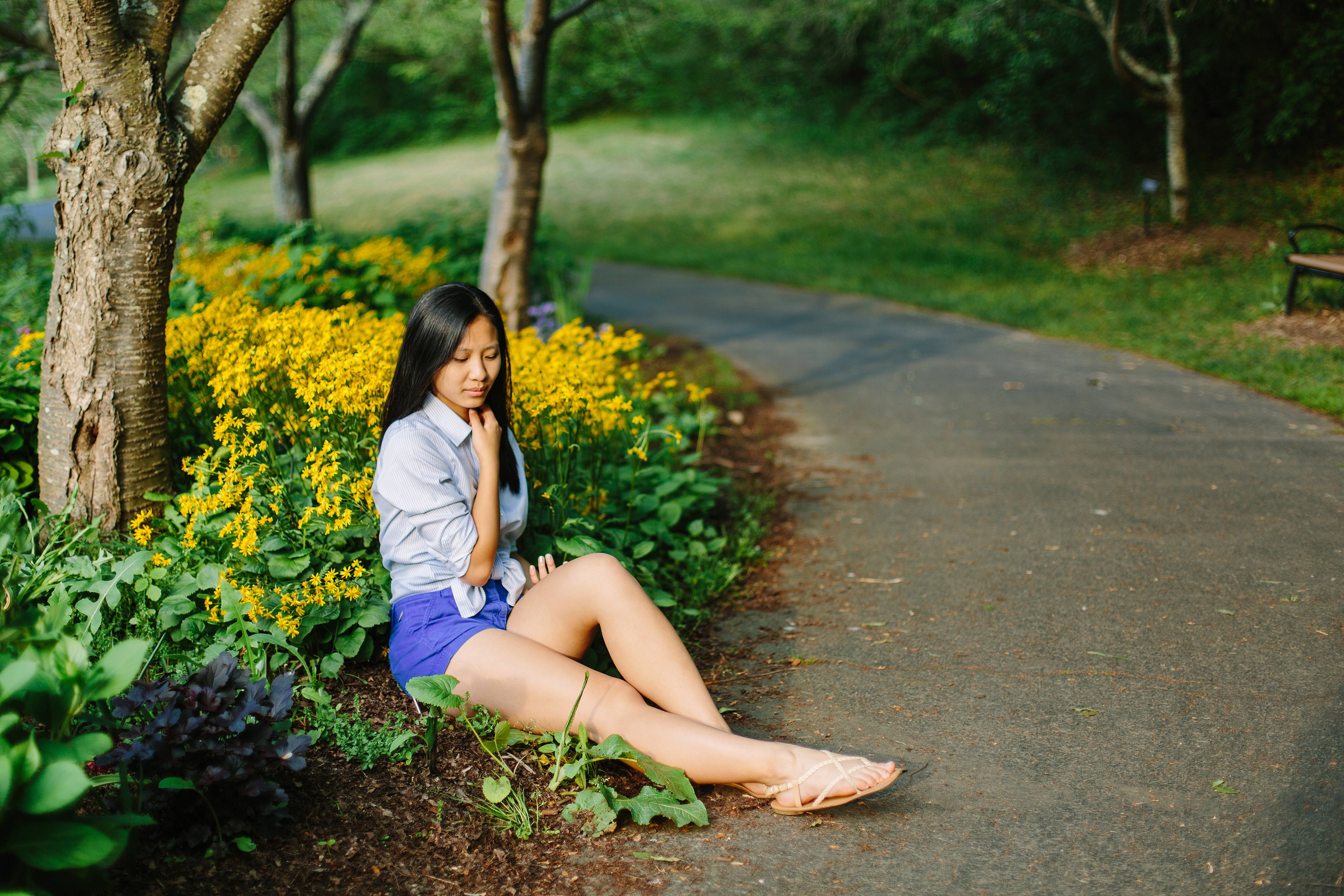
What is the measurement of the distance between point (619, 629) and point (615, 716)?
25 centimetres

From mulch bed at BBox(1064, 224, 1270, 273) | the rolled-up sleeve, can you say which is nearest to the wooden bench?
mulch bed at BBox(1064, 224, 1270, 273)

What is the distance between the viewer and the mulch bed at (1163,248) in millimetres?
12344

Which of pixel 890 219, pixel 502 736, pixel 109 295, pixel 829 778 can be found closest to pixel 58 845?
pixel 502 736

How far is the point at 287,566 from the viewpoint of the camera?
3150 mm

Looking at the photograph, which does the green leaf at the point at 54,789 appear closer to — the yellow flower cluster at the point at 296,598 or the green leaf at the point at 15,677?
the green leaf at the point at 15,677

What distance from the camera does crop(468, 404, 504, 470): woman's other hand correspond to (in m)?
2.96

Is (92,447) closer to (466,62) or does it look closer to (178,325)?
(178,325)

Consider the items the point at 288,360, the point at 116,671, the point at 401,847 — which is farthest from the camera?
the point at 288,360

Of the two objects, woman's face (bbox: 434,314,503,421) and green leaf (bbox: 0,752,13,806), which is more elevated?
woman's face (bbox: 434,314,503,421)

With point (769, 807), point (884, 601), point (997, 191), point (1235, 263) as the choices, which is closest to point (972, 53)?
point (997, 191)

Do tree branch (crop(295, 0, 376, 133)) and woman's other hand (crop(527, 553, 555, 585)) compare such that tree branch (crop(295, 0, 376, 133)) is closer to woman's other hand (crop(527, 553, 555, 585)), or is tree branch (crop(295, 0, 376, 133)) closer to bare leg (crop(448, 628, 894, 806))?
woman's other hand (crop(527, 553, 555, 585))

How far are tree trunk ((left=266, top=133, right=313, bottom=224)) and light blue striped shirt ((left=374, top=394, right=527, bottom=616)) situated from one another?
371 inches

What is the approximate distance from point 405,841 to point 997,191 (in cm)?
1846

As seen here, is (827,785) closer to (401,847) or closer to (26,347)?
(401,847)
